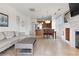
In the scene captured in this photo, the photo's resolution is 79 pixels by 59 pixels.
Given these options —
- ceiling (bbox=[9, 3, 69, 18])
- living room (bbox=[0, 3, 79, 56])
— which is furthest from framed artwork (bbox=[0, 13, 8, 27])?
ceiling (bbox=[9, 3, 69, 18])

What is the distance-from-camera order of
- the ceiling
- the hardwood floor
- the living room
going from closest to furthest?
1. the hardwood floor
2. the living room
3. the ceiling

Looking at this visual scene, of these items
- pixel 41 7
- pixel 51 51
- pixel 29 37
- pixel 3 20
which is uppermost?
pixel 41 7

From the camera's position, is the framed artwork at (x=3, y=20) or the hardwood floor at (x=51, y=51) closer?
the hardwood floor at (x=51, y=51)

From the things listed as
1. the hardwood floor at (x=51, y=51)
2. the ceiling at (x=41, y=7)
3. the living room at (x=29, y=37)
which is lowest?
the hardwood floor at (x=51, y=51)

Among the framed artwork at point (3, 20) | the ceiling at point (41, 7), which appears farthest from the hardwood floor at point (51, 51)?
the ceiling at point (41, 7)

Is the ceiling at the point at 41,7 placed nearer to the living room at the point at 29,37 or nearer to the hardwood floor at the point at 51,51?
the living room at the point at 29,37

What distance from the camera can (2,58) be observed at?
2631mm

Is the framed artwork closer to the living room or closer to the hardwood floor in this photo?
the living room

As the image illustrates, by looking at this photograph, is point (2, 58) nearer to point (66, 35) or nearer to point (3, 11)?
point (3, 11)

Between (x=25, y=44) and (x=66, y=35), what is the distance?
4.49 meters

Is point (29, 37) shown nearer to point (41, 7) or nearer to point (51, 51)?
point (41, 7)

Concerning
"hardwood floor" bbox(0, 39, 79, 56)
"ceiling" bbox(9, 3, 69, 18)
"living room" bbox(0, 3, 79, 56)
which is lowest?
"hardwood floor" bbox(0, 39, 79, 56)

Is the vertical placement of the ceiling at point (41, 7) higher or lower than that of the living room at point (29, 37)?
higher

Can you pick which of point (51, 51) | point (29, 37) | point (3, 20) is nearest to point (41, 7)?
point (29, 37)
